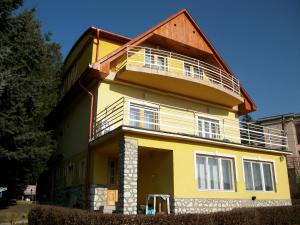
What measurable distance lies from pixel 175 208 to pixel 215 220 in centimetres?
305

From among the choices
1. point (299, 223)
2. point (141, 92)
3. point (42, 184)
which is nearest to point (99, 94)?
point (141, 92)

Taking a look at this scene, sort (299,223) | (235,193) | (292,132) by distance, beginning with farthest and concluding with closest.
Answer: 1. (292,132)
2. (235,193)
3. (299,223)

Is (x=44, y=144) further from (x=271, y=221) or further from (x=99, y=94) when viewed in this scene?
(x=271, y=221)

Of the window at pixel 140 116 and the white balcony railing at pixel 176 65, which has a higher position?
the white balcony railing at pixel 176 65

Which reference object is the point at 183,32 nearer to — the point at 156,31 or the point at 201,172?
the point at 156,31

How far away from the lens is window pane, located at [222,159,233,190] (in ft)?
55.2

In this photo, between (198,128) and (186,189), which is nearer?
(186,189)

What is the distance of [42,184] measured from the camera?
91.9 feet

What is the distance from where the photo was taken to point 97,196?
51.0 feet

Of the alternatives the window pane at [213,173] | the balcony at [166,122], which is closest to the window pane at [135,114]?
the balcony at [166,122]

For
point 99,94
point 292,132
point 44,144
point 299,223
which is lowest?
point 299,223

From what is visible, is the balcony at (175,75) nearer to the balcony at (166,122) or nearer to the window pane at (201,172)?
the balcony at (166,122)

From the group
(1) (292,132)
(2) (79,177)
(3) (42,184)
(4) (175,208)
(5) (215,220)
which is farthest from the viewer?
(1) (292,132)

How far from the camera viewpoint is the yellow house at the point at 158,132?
48.3ft
